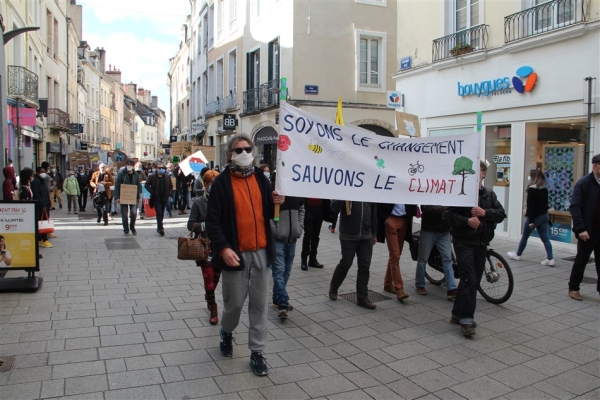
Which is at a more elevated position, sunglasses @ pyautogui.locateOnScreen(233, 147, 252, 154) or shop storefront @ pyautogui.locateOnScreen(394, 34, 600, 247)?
shop storefront @ pyautogui.locateOnScreen(394, 34, 600, 247)

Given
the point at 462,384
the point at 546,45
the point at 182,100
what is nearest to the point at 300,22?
the point at 546,45

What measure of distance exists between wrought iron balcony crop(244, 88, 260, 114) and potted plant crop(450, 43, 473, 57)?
36.9 ft

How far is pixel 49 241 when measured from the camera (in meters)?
11.1

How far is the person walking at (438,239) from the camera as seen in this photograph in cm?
641

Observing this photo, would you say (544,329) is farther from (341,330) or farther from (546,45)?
(546,45)

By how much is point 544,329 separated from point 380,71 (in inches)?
653

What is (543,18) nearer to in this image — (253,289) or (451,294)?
(451,294)

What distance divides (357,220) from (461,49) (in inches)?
302

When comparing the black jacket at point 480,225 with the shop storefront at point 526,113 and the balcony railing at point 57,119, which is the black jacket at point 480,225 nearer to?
the shop storefront at point 526,113

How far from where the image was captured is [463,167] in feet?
17.4

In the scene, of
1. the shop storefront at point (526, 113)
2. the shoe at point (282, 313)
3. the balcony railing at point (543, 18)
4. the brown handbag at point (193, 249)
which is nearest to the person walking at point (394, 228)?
the shoe at point (282, 313)

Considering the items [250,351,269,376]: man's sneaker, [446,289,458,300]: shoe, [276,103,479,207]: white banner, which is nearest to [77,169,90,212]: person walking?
[446,289,458,300]: shoe

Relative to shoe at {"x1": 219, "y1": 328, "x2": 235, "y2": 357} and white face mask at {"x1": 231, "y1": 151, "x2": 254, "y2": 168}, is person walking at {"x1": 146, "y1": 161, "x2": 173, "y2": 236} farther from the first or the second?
white face mask at {"x1": 231, "y1": 151, "x2": 254, "y2": 168}

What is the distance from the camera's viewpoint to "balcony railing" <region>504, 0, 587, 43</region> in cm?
951
